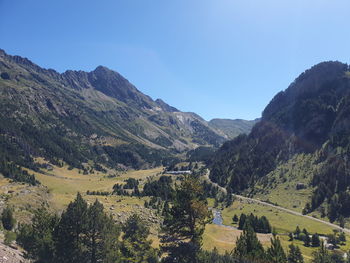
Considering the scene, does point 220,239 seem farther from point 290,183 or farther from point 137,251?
point 290,183

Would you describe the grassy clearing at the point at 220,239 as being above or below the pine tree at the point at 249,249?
below

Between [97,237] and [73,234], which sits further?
[97,237]

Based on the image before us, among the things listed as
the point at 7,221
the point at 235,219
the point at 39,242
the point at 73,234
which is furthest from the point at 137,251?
the point at 235,219

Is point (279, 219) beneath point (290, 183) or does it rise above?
beneath

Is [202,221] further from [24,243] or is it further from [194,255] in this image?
[24,243]

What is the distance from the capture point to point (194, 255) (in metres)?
40.0

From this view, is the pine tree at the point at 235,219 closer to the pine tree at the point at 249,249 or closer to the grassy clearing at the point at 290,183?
the grassy clearing at the point at 290,183

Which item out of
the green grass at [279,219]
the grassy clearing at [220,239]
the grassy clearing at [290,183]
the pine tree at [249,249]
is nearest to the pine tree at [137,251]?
the pine tree at [249,249]

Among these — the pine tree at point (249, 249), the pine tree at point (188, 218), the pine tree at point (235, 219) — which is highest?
the pine tree at point (188, 218)

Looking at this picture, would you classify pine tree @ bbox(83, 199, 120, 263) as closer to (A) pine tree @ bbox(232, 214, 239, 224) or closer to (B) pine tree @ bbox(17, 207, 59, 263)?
(B) pine tree @ bbox(17, 207, 59, 263)

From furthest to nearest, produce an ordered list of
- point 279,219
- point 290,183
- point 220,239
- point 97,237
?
point 290,183, point 279,219, point 220,239, point 97,237

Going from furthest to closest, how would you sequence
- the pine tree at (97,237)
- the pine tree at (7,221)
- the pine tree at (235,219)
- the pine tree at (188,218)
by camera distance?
the pine tree at (235,219) → the pine tree at (7,221) → the pine tree at (188,218) → the pine tree at (97,237)

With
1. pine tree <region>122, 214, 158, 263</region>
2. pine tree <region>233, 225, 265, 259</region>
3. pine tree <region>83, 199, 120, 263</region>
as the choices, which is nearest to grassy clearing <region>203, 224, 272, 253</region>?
pine tree <region>233, 225, 265, 259</region>

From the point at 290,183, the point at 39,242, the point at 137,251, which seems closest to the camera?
the point at 39,242
